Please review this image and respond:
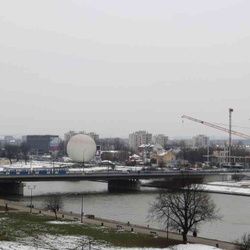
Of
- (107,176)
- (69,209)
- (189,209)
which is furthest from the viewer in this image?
(107,176)

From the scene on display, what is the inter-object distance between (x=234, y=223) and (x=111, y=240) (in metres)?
14.8

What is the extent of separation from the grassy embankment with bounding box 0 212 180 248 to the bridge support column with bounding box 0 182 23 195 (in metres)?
27.4

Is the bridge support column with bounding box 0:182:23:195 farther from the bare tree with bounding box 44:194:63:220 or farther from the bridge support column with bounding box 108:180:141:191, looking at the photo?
the bridge support column with bounding box 108:180:141:191

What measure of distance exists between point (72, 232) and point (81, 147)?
260ft

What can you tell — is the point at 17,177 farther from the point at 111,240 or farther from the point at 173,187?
the point at 111,240


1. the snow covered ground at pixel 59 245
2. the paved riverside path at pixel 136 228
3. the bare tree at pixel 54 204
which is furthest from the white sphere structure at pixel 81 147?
the snow covered ground at pixel 59 245

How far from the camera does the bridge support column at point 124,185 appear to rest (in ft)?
238

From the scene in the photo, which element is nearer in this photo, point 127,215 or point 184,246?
point 184,246

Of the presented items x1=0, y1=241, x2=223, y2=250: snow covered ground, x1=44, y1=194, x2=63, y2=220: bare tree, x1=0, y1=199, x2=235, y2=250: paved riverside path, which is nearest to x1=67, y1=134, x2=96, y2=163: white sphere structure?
x1=44, y1=194, x2=63, y2=220: bare tree

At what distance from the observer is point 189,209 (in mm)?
33812

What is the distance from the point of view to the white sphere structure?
366 feet

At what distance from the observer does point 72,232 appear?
32969 mm

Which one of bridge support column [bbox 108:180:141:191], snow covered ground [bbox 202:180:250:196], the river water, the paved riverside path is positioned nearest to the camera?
the paved riverside path

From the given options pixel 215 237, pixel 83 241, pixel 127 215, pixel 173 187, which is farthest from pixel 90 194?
pixel 83 241
